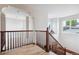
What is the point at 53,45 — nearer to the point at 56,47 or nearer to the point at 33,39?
the point at 56,47

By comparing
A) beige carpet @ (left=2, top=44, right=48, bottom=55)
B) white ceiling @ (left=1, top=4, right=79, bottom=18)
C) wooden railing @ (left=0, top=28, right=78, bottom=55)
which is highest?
white ceiling @ (left=1, top=4, right=79, bottom=18)

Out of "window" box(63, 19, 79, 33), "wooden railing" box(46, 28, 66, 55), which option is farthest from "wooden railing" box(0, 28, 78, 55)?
"window" box(63, 19, 79, 33)

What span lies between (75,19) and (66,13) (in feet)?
0.50

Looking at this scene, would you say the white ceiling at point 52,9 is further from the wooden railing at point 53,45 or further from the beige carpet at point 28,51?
the beige carpet at point 28,51

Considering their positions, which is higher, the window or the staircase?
the window

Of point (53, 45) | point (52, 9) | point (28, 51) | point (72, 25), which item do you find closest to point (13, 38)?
point (28, 51)

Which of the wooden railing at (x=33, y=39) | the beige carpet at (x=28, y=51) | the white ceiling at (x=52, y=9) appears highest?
the white ceiling at (x=52, y=9)

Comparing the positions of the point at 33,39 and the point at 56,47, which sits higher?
the point at 33,39

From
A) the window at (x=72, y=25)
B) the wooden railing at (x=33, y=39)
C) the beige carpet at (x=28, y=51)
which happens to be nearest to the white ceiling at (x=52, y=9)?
the window at (x=72, y=25)

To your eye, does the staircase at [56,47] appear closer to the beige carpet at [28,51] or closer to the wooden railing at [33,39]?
the wooden railing at [33,39]

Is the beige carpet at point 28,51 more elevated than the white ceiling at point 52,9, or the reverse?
the white ceiling at point 52,9

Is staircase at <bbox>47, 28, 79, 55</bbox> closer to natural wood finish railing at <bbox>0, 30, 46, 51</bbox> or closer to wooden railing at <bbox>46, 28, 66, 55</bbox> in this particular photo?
wooden railing at <bbox>46, 28, 66, 55</bbox>

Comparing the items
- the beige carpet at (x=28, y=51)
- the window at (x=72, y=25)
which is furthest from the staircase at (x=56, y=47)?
the window at (x=72, y=25)
